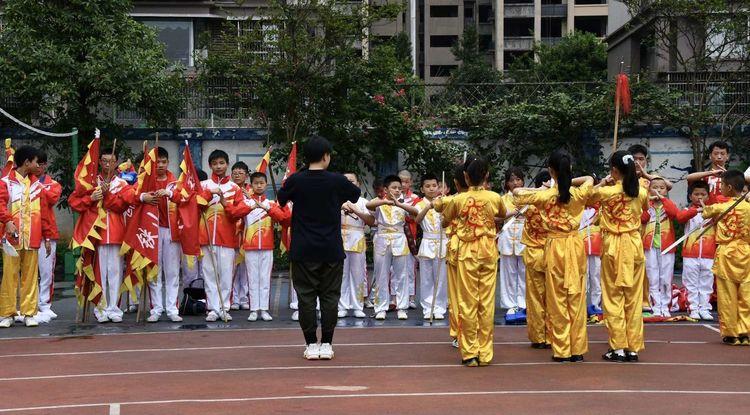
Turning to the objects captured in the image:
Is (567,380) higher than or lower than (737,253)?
lower

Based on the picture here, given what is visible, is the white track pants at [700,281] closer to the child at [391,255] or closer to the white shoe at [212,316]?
the child at [391,255]

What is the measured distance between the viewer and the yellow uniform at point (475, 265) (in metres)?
9.16

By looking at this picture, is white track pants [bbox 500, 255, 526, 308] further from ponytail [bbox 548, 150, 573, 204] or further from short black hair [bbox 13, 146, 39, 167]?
short black hair [bbox 13, 146, 39, 167]

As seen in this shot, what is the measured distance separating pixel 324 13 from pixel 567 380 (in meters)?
11.5

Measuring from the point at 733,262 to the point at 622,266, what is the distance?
1786 mm

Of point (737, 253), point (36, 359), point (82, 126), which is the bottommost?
point (36, 359)

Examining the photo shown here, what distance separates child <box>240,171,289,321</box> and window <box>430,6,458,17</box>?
49718 millimetres

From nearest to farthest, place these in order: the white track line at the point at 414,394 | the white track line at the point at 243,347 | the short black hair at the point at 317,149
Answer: the white track line at the point at 414,394, the short black hair at the point at 317,149, the white track line at the point at 243,347

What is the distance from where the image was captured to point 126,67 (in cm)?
1773

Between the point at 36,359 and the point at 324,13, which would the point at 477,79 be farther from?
the point at 36,359

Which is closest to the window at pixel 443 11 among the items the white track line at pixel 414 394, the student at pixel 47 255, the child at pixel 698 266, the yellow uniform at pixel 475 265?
the child at pixel 698 266

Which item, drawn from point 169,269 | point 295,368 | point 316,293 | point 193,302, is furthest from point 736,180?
point 193,302

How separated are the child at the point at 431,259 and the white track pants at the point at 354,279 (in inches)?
28.5

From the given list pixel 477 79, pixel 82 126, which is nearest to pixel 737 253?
pixel 82 126
